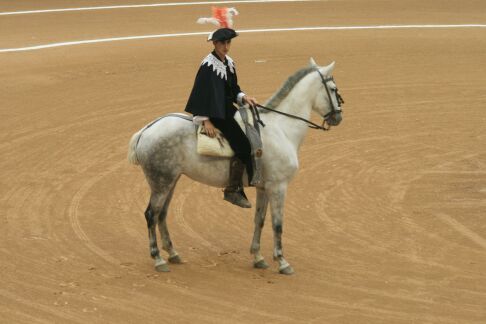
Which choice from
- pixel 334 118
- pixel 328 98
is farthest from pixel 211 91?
pixel 334 118

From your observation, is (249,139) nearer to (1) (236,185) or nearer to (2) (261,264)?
(1) (236,185)

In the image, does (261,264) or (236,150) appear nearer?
(236,150)

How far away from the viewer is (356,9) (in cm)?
3444

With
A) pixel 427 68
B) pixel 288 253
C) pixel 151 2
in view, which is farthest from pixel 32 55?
pixel 288 253

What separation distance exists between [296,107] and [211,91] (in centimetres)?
135

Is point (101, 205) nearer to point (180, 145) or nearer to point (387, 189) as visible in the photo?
point (180, 145)

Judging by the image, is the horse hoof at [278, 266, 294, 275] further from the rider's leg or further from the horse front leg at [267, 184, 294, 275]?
the rider's leg

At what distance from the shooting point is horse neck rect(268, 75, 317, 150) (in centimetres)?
1385

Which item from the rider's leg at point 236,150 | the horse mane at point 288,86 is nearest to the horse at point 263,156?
the horse mane at point 288,86

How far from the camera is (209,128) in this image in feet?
43.8

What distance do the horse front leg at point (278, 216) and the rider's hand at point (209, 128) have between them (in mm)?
1156

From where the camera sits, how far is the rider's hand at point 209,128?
1334 cm

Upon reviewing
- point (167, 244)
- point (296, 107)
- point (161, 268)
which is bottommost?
point (161, 268)

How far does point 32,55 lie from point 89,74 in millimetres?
2804
